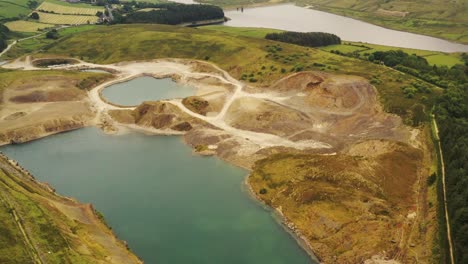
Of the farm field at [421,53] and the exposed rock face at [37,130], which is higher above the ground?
the farm field at [421,53]

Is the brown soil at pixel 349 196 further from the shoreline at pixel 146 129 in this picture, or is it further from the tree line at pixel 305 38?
the tree line at pixel 305 38

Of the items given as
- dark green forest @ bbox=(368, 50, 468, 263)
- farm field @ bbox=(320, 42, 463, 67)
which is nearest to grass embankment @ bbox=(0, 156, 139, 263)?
dark green forest @ bbox=(368, 50, 468, 263)

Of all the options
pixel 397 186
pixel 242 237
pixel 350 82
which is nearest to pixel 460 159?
pixel 397 186

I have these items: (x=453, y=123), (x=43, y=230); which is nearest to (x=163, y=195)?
(x=43, y=230)

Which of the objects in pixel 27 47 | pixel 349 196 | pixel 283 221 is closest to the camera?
pixel 283 221

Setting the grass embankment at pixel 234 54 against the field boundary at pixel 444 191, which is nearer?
the field boundary at pixel 444 191

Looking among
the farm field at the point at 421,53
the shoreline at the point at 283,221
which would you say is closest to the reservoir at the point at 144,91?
the shoreline at the point at 283,221

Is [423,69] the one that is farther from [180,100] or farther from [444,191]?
[180,100]
